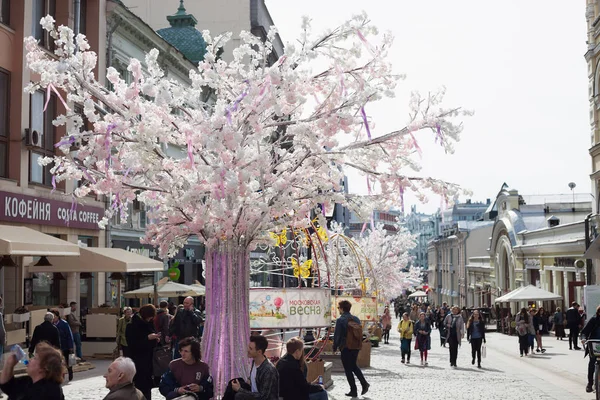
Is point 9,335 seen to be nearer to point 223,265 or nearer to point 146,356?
point 146,356

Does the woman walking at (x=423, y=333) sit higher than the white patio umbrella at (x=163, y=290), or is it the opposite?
the white patio umbrella at (x=163, y=290)

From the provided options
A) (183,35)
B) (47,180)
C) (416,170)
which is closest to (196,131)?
(416,170)

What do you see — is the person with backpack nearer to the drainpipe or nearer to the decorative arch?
the drainpipe

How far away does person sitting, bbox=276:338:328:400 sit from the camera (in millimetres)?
8820

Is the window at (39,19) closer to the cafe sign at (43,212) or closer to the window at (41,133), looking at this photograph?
the window at (41,133)

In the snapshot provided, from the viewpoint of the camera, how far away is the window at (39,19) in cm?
2264

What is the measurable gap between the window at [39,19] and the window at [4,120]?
1.71 m

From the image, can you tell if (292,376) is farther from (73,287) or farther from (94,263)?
(73,287)

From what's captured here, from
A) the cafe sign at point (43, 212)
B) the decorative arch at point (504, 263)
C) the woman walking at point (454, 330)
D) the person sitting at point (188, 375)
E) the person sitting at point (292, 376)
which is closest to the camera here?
the person sitting at point (188, 375)

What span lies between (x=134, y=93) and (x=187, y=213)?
1.75m

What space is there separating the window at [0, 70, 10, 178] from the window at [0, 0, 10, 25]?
4.21 feet

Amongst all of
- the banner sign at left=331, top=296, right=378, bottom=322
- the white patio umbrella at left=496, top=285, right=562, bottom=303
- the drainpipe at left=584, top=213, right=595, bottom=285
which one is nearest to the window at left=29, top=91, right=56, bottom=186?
the banner sign at left=331, top=296, right=378, bottom=322

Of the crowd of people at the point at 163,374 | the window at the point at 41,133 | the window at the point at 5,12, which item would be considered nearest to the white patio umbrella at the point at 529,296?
the window at the point at 41,133

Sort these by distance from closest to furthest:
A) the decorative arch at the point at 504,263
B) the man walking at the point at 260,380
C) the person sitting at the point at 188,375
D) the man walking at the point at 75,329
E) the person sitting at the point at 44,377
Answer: the person sitting at the point at 44,377 → the man walking at the point at 260,380 → the person sitting at the point at 188,375 → the man walking at the point at 75,329 → the decorative arch at the point at 504,263
